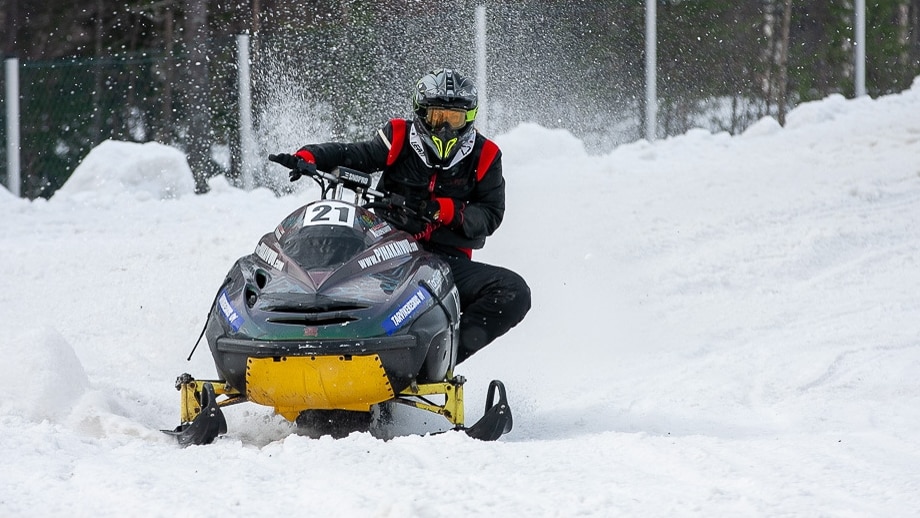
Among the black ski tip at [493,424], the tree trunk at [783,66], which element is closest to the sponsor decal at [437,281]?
the black ski tip at [493,424]

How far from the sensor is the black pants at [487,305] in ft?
18.0

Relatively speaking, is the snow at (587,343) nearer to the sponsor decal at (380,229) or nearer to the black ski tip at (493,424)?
the black ski tip at (493,424)

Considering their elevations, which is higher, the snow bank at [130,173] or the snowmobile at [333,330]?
the snow bank at [130,173]

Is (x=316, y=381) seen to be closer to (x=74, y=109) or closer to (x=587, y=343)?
(x=587, y=343)

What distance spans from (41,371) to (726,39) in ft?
35.2

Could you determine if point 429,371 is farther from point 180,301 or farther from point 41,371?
point 180,301

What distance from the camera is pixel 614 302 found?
28.1 ft

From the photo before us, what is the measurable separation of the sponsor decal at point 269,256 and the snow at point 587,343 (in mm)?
675

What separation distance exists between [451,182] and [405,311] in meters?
1.25

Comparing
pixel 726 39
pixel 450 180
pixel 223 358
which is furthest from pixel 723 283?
pixel 726 39

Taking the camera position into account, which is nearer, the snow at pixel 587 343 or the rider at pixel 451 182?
the snow at pixel 587 343

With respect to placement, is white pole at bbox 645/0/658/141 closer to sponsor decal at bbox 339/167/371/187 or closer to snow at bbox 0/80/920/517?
snow at bbox 0/80/920/517

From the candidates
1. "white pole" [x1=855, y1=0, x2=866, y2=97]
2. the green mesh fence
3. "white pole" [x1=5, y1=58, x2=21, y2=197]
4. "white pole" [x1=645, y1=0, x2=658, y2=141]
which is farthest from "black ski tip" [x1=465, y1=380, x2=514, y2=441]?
"white pole" [x1=855, y1=0, x2=866, y2=97]

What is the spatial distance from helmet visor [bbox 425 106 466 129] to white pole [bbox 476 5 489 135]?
6.02 meters
